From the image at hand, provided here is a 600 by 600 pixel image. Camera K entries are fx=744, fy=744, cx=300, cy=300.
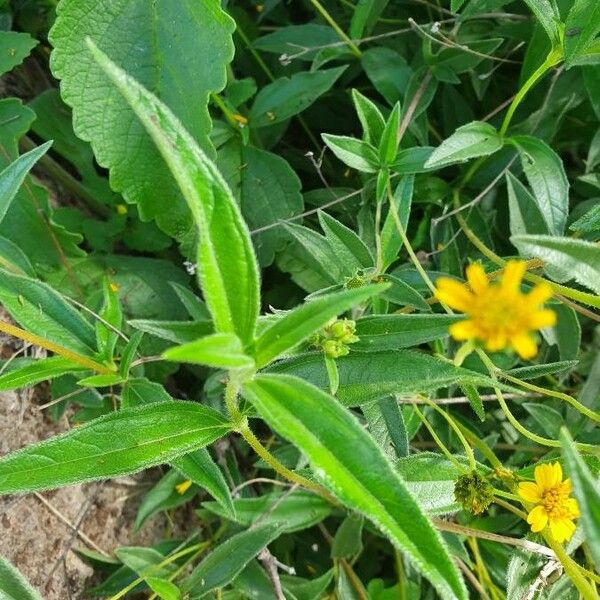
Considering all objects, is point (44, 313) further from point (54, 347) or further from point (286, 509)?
point (286, 509)

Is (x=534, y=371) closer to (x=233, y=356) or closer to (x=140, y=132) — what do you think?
(x=233, y=356)

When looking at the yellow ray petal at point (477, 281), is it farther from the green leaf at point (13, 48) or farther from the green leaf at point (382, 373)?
the green leaf at point (13, 48)

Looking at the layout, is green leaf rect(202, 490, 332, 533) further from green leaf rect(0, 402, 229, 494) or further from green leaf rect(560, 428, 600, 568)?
green leaf rect(560, 428, 600, 568)

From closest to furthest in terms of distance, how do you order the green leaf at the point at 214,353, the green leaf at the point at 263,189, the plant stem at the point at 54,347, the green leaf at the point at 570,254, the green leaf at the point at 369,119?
1. the green leaf at the point at 214,353
2. the green leaf at the point at 570,254
3. the plant stem at the point at 54,347
4. the green leaf at the point at 369,119
5. the green leaf at the point at 263,189

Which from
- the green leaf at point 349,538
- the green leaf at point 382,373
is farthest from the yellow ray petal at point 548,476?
the green leaf at point 349,538

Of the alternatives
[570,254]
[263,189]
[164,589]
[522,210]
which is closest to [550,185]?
[522,210]

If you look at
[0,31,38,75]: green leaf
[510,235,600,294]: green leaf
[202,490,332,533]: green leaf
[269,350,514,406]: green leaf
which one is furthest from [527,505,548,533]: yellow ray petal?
[0,31,38,75]: green leaf

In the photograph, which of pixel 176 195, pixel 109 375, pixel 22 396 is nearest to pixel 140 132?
pixel 176 195
